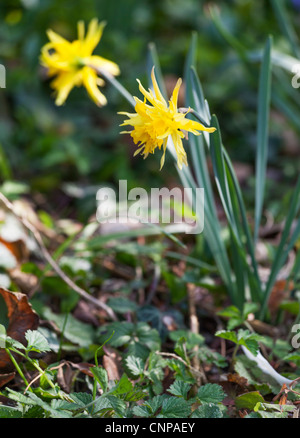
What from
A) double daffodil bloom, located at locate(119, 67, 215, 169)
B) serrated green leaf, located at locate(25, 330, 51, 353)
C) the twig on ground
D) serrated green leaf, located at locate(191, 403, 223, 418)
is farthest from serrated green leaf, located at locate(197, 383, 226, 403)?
double daffodil bloom, located at locate(119, 67, 215, 169)

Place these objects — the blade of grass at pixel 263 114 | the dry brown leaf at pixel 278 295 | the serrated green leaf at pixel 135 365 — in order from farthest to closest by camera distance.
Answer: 1. the dry brown leaf at pixel 278 295
2. the blade of grass at pixel 263 114
3. the serrated green leaf at pixel 135 365

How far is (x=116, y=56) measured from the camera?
A: 2.54 m

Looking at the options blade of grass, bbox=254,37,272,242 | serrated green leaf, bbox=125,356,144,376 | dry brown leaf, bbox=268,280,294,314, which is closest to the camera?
serrated green leaf, bbox=125,356,144,376

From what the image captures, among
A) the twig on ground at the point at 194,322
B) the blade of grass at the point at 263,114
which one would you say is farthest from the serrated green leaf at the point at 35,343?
the blade of grass at the point at 263,114

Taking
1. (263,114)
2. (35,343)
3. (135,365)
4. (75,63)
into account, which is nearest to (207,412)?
(135,365)

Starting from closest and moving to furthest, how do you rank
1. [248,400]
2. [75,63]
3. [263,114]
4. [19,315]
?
[248,400] < [19,315] < [263,114] < [75,63]

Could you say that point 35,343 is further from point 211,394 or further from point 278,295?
point 278,295

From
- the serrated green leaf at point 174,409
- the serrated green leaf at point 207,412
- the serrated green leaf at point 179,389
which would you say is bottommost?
the serrated green leaf at point 207,412

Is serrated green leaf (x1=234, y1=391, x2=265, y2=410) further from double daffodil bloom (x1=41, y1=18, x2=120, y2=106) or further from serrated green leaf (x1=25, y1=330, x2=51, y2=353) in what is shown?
double daffodil bloom (x1=41, y1=18, x2=120, y2=106)

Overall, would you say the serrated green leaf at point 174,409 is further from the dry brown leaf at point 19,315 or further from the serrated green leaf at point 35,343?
the dry brown leaf at point 19,315

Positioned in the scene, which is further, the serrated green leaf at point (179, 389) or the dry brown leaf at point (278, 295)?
the dry brown leaf at point (278, 295)

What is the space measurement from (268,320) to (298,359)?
0.99 ft
